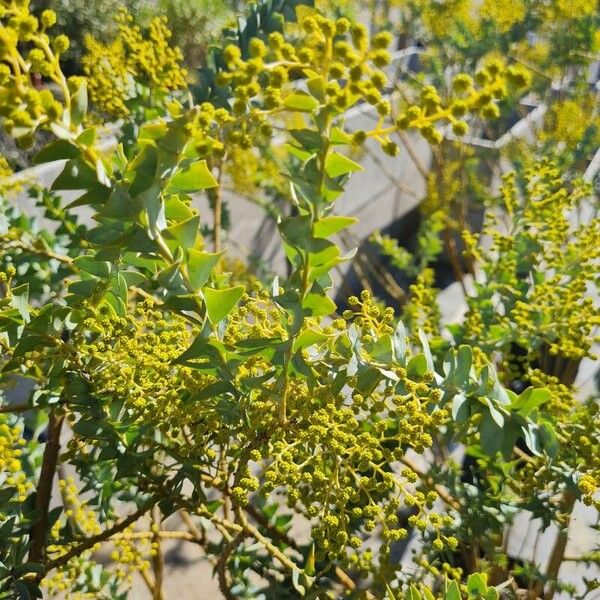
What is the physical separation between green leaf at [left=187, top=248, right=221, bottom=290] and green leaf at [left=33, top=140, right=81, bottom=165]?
117 millimetres

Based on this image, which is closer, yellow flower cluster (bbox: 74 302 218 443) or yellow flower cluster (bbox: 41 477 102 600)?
yellow flower cluster (bbox: 74 302 218 443)

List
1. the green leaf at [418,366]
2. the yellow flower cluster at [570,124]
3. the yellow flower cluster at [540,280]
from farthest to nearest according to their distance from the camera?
the yellow flower cluster at [570,124]
the yellow flower cluster at [540,280]
the green leaf at [418,366]

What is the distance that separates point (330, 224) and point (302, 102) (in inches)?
3.9

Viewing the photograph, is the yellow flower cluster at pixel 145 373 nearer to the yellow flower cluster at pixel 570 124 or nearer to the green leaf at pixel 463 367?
the green leaf at pixel 463 367

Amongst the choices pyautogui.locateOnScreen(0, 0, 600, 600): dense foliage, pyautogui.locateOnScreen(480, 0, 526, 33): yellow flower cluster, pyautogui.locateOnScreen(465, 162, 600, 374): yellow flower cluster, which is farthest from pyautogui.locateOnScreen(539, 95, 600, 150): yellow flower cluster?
pyautogui.locateOnScreen(0, 0, 600, 600): dense foliage

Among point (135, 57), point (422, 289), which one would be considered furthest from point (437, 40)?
point (422, 289)

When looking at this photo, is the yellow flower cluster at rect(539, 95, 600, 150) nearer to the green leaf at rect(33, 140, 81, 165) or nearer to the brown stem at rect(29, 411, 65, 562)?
the brown stem at rect(29, 411, 65, 562)

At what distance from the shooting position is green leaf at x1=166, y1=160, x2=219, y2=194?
57 centimetres

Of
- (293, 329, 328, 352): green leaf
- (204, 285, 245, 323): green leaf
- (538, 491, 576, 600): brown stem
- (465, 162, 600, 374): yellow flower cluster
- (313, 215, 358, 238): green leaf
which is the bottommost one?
(538, 491, 576, 600): brown stem

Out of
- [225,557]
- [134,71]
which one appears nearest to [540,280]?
[225,557]

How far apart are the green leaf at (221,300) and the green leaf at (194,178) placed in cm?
9

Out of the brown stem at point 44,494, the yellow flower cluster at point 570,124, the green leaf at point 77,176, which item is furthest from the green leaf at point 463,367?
the yellow flower cluster at point 570,124

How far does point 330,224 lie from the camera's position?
1.79 ft

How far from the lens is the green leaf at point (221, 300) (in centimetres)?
58
